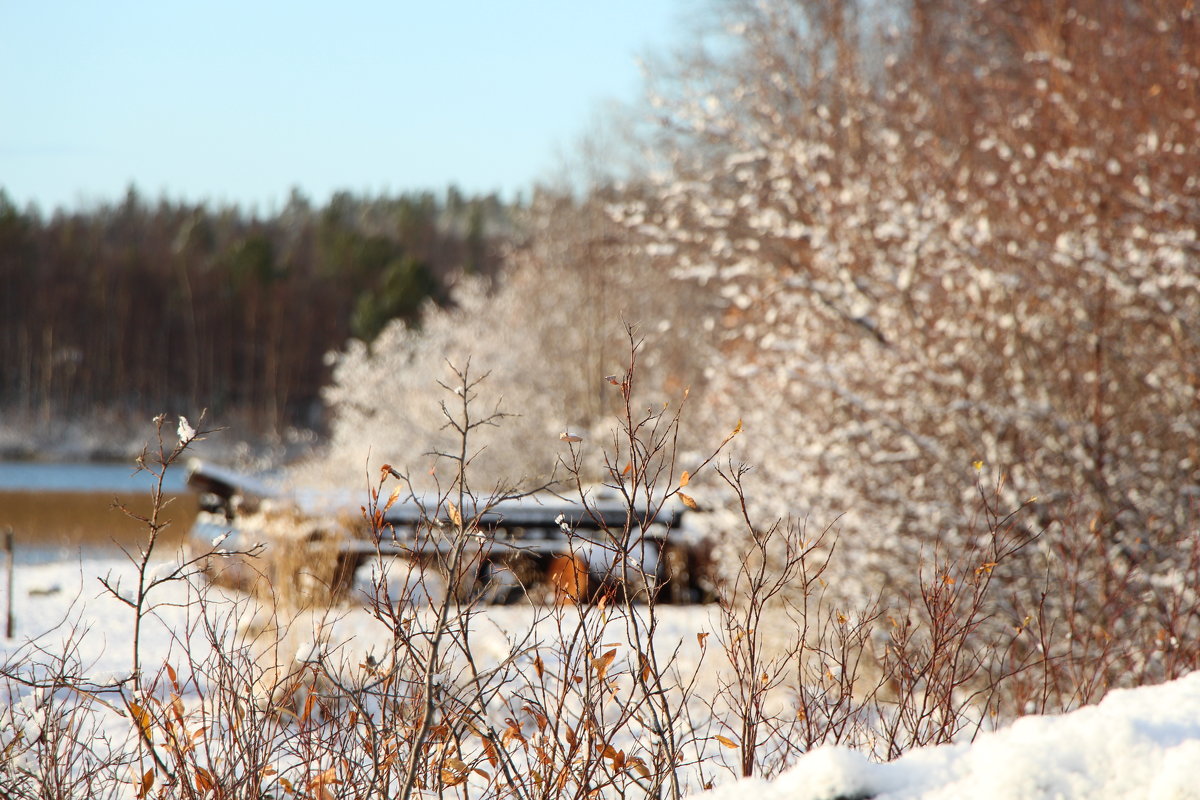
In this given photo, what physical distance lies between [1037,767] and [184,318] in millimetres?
50268

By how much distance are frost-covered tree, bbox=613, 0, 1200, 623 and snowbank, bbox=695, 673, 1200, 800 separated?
4037 mm

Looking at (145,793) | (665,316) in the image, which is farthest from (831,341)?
(665,316)

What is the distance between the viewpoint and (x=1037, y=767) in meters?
1.83

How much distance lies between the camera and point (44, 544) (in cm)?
1616

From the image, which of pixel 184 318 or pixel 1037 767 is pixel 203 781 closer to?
pixel 1037 767

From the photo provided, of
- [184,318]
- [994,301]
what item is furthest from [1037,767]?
[184,318]

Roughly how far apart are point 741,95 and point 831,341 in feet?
7.75

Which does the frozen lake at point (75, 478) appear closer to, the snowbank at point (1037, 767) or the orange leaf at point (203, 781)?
the orange leaf at point (203, 781)

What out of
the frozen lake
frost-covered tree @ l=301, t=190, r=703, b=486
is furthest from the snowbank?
the frozen lake

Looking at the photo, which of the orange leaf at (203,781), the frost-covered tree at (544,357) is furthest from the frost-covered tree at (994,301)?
the frost-covered tree at (544,357)

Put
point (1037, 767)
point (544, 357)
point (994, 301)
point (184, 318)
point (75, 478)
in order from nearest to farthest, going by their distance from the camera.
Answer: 1. point (1037, 767)
2. point (994, 301)
3. point (544, 357)
4. point (75, 478)
5. point (184, 318)

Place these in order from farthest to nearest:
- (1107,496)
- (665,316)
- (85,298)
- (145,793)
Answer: (85,298) < (665,316) < (1107,496) < (145,793)

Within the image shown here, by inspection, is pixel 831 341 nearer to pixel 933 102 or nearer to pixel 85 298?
pixel 933 102

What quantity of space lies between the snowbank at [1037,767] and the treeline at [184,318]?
130 feet
